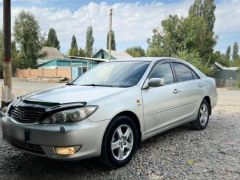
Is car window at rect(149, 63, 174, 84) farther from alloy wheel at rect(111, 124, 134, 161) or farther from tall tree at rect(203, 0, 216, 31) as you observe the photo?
tall tree at rect(203, 0, 216, 31)

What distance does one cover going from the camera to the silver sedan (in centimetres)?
395

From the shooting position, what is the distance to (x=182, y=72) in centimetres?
642

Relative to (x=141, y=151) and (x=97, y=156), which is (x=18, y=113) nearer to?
(x=97, y=156)

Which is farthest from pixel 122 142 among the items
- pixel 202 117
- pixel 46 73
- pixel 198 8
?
pixel 198 8

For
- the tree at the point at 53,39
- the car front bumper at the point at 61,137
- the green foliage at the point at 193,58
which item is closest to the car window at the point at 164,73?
the car front bumper at the point at 61,137

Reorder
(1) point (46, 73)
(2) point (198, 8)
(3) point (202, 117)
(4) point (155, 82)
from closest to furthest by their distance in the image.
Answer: (4) point (155, 82) < (3) point (202, 117) < (1) point (46, 73) < (2) point (198, 8)

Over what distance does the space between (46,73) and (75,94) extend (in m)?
33.9

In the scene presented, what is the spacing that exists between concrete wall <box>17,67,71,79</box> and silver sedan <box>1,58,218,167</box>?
30.1 m

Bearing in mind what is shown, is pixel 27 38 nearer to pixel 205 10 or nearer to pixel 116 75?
pixel 205 10

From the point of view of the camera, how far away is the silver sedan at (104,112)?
155 inches

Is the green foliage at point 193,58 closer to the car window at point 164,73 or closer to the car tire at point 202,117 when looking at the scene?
→ the car tire at point 202,117

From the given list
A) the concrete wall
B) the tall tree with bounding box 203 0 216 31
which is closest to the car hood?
the concrete wall

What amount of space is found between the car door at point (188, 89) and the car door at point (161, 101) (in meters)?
0.23

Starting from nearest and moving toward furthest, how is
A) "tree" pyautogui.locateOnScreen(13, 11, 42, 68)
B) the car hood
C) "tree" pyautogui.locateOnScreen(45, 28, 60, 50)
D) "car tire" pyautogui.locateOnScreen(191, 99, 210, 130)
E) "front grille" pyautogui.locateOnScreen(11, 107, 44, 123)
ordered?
"front grille" pyautogui.locateOnScreen(11, 107, 44, 123) < the car hood < "car tire" pyautogui.locateOnScreen(191, 99, 210, 130) < "tree" pyautogui.locateOnScreen(13, 11, 42, 68) < "tree" pyautogui.locateOnScreen(45, 28, 60, 50)
